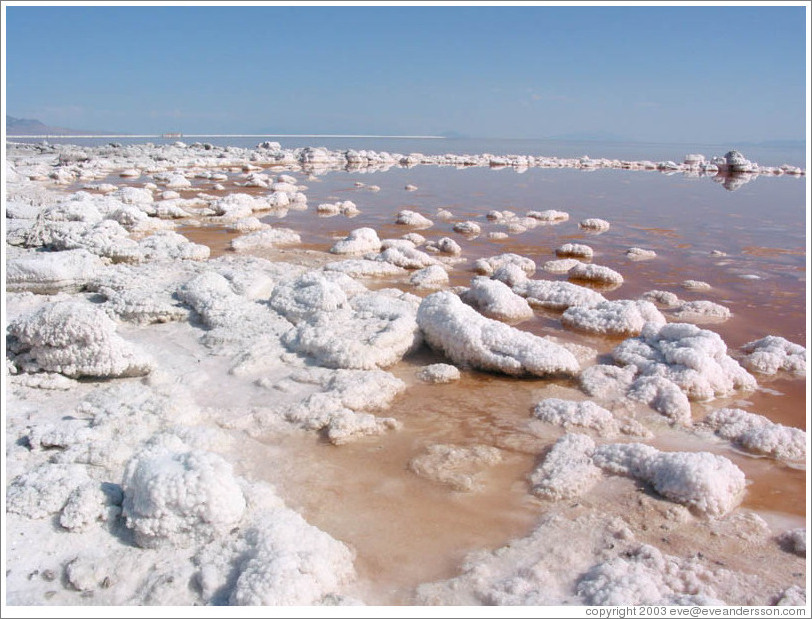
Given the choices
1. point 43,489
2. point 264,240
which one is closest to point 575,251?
point 264,240

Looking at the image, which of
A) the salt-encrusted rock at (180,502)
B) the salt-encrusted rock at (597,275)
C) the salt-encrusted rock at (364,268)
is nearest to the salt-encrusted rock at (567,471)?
the salt-encrusted rock at (180,502)

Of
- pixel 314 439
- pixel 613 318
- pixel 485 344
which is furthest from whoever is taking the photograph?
pixel 613 318

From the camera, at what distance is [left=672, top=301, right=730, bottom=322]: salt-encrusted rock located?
505 cm

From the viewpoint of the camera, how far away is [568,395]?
11.4 feet

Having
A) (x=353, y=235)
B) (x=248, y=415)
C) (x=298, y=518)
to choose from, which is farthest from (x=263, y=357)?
(x=353, y=235)

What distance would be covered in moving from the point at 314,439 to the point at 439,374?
104 cm

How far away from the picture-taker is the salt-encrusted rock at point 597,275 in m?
6.19

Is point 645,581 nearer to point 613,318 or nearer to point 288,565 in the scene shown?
point 288,565

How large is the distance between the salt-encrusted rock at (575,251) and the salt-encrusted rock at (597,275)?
109cm

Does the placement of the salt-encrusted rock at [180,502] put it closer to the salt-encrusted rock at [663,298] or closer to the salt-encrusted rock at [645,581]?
the salt-encrusted rock at [645,581]

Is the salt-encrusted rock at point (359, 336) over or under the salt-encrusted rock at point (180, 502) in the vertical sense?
over

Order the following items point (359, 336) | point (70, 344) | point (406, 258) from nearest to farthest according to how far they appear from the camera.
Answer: point (70, 344) → point (359, 336) → point (406, 258)

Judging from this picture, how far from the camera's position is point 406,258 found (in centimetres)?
662

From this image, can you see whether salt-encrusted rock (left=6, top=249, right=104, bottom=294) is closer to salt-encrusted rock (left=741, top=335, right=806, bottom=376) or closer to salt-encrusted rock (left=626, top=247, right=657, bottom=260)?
salt-encrusted rock (left=741, top=335, right=806, bottom=376)
